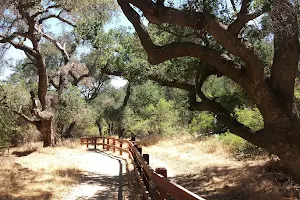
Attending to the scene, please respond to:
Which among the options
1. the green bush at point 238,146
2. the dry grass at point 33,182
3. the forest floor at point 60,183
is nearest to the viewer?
the dry grass at point 33,182

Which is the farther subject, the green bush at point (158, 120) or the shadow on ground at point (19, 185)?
the green bush at point (158, 120)

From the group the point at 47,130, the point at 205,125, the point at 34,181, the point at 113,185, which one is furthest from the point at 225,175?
the point at 47,130

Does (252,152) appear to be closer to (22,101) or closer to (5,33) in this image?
(5,33)

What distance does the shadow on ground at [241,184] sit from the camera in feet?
25.3

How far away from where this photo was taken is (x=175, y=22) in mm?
6633

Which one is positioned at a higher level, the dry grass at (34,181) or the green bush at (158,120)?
the green bush at (158,120)

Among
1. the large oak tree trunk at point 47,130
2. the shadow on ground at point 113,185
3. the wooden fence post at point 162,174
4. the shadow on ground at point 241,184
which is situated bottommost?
the shadow on ground at point 113,185

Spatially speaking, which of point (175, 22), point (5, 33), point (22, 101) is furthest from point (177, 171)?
point (22, 101)

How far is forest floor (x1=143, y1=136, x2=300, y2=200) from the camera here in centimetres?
799

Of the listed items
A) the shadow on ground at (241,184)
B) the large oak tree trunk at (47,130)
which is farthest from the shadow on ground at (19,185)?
the large oak tree trunk at (47,130)

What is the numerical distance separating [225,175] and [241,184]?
1.56 meters

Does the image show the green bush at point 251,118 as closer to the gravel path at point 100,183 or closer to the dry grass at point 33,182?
the gravel path at point 100,183

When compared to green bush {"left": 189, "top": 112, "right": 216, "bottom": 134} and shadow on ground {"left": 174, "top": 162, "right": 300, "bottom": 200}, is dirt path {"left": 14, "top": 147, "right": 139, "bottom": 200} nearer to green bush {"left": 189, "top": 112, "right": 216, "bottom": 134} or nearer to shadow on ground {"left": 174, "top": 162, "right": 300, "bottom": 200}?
shadow on ground {"left": 174, "top": 162, "right": 300, "bottom": 200}

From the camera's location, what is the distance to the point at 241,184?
9.07 meters
